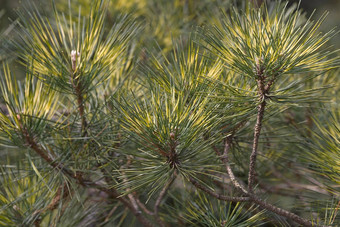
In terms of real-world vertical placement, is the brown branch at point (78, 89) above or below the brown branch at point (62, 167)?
above

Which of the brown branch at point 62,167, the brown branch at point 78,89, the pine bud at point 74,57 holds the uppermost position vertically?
the pine bud at point 74,57

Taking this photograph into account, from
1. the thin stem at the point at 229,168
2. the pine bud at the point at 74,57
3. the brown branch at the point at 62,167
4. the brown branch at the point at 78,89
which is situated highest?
the pine bud at the point at 74,57

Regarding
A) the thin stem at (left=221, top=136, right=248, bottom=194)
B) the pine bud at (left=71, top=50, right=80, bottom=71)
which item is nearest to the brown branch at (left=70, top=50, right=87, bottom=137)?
the pine bud at (left=71, top=50, right=80, bottom=71)

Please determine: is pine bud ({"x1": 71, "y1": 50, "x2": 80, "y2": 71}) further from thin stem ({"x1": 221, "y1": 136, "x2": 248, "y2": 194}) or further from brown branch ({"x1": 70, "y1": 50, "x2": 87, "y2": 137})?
thin stem ({"x1": 221, "y1": 136, "x2": 248, "y2": 194})

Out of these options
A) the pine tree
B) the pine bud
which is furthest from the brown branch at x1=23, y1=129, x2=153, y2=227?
the pine bud

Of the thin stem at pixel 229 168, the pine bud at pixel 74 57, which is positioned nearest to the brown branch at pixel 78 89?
the pine bud at pixel 74 57

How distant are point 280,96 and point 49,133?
301 mm

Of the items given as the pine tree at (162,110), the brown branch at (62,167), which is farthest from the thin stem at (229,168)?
the brown branch at (62,167)

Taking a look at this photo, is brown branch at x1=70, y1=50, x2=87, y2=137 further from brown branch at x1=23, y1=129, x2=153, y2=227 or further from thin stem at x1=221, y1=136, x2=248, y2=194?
thin stem at x1=221, y1=136, x2=248, y2=194

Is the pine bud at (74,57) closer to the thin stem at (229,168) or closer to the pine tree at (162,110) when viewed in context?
the pine tree at (162,110)

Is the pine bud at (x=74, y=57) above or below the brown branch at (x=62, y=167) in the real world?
above

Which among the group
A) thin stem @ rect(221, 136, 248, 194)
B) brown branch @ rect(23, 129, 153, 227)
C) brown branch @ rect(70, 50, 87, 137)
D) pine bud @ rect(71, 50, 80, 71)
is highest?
pine bud @ rect(71, 50, 80, 71)

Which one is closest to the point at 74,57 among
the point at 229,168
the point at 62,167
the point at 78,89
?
the point at 78,89

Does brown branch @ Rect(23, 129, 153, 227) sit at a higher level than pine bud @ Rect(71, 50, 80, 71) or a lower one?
lower
